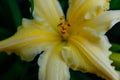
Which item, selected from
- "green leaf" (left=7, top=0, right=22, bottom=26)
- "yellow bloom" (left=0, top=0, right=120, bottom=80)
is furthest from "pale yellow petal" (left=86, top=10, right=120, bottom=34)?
"green leaf" (left=7, top=0, right=22, bottom=26)

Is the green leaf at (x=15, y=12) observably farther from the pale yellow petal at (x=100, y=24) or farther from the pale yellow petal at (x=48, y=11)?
the pale yellow petal at (x=100, y=24)

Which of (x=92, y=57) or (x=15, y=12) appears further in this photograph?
(x=15, y=12)

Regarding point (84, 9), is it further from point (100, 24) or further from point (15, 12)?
point (15, 12)

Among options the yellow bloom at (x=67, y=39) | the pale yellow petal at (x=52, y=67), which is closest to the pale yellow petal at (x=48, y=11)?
the yellow bloom at (x=67, y=39)

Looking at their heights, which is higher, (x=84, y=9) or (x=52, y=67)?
(x=84, y=9)

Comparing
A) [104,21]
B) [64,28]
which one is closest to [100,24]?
[104,21]
